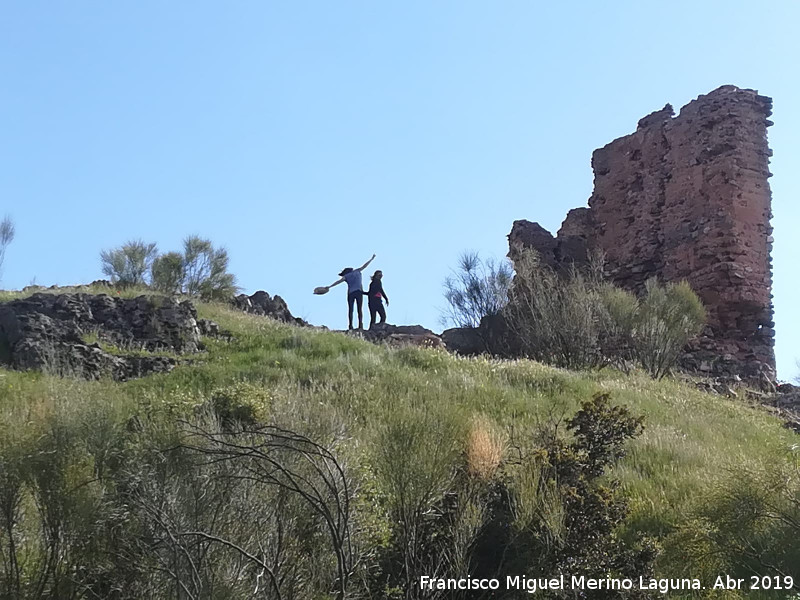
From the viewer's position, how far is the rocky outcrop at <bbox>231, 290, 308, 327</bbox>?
25.9m

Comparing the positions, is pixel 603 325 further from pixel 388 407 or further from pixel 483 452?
pixel 483 452

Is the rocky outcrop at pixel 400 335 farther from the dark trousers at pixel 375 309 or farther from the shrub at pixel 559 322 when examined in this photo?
the shrub at pixel 559 322

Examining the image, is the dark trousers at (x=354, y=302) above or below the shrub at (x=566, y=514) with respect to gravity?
above

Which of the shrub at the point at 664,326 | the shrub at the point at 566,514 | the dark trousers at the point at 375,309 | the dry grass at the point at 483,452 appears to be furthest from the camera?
the dark trousers at the point at 375,309

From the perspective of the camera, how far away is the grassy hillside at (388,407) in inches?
324

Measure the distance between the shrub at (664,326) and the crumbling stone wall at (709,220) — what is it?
1570 mm

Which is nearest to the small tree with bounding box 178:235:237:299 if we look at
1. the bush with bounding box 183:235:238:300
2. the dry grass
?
the bush with bounding box 183:235:238:300

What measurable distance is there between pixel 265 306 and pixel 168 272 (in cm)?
304

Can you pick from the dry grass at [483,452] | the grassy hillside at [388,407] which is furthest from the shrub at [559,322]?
the dry grass at [483,452]

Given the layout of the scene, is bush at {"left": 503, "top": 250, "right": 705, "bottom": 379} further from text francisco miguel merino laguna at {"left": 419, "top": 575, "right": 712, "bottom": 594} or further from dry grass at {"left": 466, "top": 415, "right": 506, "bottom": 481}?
text francisco miguel merino laguna at {"left": 419, "top": 575, "right": 712, "bottom": 594}

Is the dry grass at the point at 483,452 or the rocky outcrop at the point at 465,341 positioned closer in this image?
the dry grass at the point at 483,452

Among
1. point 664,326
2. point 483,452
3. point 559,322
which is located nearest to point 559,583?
point 483,452

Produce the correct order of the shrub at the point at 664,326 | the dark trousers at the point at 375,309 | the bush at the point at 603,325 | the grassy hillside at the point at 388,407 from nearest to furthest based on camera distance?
the grassy hillside at the point at 388,407 → the shrub at the point at 664,326 → the bush at the point at 603,325 → the dark trousers at the point at 375,309

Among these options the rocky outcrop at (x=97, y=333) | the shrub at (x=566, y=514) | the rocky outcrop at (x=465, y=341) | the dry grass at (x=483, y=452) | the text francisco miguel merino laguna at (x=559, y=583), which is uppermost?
the rocky outcrop at (x=465, y=341)
